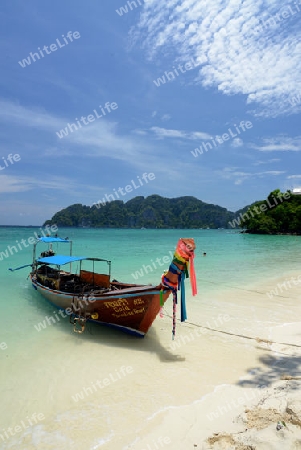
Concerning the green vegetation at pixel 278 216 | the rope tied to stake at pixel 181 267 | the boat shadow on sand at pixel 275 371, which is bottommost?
the boat shadow on sand at pixel 275 371

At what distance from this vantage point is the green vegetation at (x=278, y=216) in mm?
81750

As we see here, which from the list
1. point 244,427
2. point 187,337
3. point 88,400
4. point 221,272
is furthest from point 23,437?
point 221,272

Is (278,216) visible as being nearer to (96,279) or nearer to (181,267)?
(96,279)

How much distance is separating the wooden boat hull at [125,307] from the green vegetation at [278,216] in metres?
81.5

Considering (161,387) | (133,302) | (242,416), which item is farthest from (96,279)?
(242,416)

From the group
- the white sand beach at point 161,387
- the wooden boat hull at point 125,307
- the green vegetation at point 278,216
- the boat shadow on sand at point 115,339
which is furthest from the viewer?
the green vegetation at point 278,216

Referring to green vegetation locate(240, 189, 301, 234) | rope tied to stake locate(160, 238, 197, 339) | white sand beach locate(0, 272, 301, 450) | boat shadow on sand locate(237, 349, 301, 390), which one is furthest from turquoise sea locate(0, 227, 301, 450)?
green vegetation locate(240, 189, 301, 234)

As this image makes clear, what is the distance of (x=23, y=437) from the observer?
4.84 m

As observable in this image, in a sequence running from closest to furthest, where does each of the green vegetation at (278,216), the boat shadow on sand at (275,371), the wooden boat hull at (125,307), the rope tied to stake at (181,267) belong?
the boat shadow on sand at (275,371) < the rope tied to stake at (181,267) < the wooden boat hull at (125,307) < the green vegetation at (278,216)

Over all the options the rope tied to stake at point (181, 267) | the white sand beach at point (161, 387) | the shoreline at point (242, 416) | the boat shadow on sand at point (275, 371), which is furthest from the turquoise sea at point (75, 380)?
the rope tied to stake at point (181, 267)

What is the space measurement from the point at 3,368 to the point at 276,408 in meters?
6.17

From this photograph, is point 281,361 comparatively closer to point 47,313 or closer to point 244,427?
point 244,427

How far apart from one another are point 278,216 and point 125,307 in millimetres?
85846

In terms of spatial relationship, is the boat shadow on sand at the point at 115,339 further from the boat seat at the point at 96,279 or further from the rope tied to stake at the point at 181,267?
the boat seat at the point at 96,279
